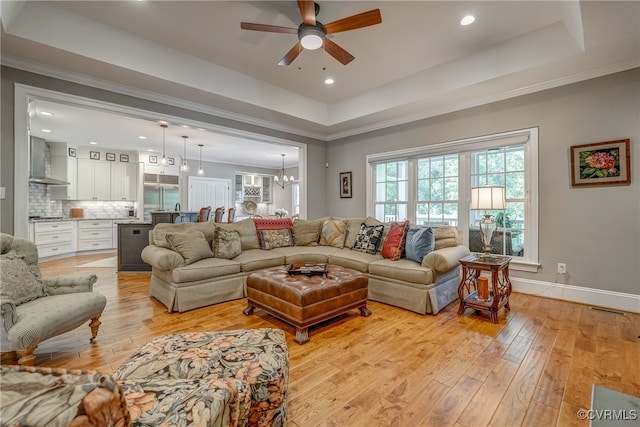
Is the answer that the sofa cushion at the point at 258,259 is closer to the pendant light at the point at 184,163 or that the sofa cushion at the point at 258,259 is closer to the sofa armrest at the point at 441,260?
the sofa armrest at the point at 441,260

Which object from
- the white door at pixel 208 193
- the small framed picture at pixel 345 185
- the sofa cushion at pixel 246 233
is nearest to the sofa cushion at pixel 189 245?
the sofa cushion at pixel 246 233

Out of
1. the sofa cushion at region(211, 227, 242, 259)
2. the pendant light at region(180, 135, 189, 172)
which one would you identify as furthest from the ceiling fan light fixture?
the pendant light at region(180, 135, 189, 172)

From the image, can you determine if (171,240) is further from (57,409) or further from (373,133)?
(373,133)

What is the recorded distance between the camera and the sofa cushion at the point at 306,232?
4.55 m

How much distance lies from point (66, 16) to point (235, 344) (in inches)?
145

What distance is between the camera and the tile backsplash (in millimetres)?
6433

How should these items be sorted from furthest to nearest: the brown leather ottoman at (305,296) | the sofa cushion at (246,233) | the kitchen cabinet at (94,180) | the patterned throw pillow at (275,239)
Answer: the kitchen cabinet at (94,180), the patterned throw pillow at (275,239), the sofa cushion at (246,233), the brown leather ottoman at (305,296)

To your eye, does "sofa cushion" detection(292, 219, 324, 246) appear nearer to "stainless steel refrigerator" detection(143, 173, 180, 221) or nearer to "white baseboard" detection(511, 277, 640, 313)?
"white baseboard" detection(511, 277, 640, 313)

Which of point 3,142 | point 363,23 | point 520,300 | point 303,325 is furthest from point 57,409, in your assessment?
point 520,300

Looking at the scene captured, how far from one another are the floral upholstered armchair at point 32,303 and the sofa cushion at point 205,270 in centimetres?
79

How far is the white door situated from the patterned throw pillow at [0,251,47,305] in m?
6.45

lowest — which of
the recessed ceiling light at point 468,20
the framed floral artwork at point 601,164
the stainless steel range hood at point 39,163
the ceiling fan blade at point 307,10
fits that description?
the framed floral artwork at point 601,164

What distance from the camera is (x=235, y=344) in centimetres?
143

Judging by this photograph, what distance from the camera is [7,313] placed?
5.65ft
